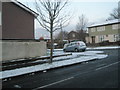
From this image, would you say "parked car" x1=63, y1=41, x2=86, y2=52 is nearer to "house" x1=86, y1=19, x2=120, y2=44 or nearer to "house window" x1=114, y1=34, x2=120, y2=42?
"house" x1=86, y1=19, x2=120, y2=44

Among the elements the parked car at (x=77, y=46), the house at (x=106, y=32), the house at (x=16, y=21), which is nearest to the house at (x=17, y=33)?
the house at (x=16, y=21)

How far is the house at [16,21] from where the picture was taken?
726 inches

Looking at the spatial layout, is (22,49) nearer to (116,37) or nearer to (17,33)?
(17,33)

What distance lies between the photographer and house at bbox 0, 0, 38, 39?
18430mm

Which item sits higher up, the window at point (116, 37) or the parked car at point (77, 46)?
the window at point (116, 37)

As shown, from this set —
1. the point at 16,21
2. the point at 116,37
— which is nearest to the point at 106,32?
the point at 116,37

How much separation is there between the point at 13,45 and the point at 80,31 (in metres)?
53.0

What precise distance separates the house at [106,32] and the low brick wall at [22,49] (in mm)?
29931

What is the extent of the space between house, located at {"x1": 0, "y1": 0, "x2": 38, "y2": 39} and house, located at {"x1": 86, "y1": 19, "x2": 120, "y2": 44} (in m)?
28.7

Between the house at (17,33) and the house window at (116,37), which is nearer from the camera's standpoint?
the house at (17,33)

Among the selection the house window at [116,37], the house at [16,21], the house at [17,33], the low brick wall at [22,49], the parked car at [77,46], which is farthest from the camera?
the house window at [116,37]

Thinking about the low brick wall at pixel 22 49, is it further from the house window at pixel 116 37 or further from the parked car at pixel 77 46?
the house window at pixel 116 37

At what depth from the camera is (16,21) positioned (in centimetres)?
1969

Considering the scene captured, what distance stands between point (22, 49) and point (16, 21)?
4.32 m
